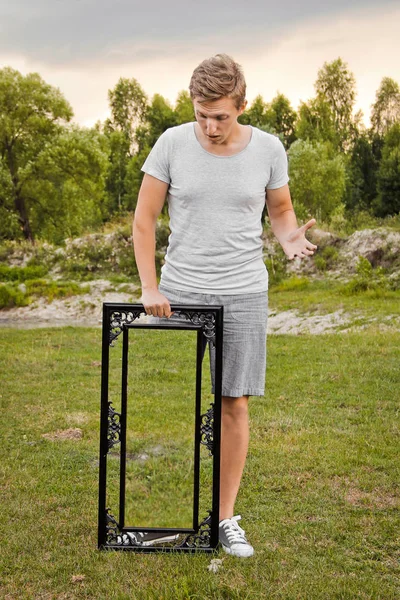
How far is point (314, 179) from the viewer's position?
84.8 ft

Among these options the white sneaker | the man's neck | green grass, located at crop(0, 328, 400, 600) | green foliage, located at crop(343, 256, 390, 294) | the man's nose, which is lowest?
green grass, located at crop(0, 328, 400, 600)

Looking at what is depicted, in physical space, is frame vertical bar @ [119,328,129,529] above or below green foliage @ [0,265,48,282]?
above

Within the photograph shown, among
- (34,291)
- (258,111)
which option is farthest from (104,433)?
(258,111)

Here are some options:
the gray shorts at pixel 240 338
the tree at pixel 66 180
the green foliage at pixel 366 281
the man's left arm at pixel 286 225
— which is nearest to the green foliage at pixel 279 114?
the tree at pixel 66 180

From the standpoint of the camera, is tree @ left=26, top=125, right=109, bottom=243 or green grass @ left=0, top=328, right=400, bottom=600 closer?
green grass @ left=0, top=328, right=400, bottom=600

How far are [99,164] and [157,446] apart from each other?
2239 cm

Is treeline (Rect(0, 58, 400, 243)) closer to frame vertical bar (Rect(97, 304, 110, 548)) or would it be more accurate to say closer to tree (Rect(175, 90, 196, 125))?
tree (Rect(175, 90, 196, 125))

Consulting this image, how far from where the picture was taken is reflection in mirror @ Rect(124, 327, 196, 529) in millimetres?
3264

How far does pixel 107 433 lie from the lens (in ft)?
10.7

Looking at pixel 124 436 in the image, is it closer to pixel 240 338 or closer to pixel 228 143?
pixel 240 338

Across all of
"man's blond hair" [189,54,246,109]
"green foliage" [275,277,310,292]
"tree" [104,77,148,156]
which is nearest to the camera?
"man's blond hair" [189,54,246,109]

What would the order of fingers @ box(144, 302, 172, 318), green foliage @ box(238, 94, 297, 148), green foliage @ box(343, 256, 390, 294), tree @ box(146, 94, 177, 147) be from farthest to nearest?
green foliage @ box(238, 94, 297, 148), tree @ box(146, 94, 177, 147), green foliage @ box(343, 256, 390, 294), fingers @ box(144, 302, 172, 318)

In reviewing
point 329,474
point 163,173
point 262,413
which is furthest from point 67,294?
point 163,173

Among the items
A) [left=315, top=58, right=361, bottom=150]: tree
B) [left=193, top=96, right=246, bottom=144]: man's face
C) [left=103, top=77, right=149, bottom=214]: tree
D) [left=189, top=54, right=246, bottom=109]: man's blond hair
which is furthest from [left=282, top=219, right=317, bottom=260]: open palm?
[left=315, top=58, right=361, bottom=150]: tree
